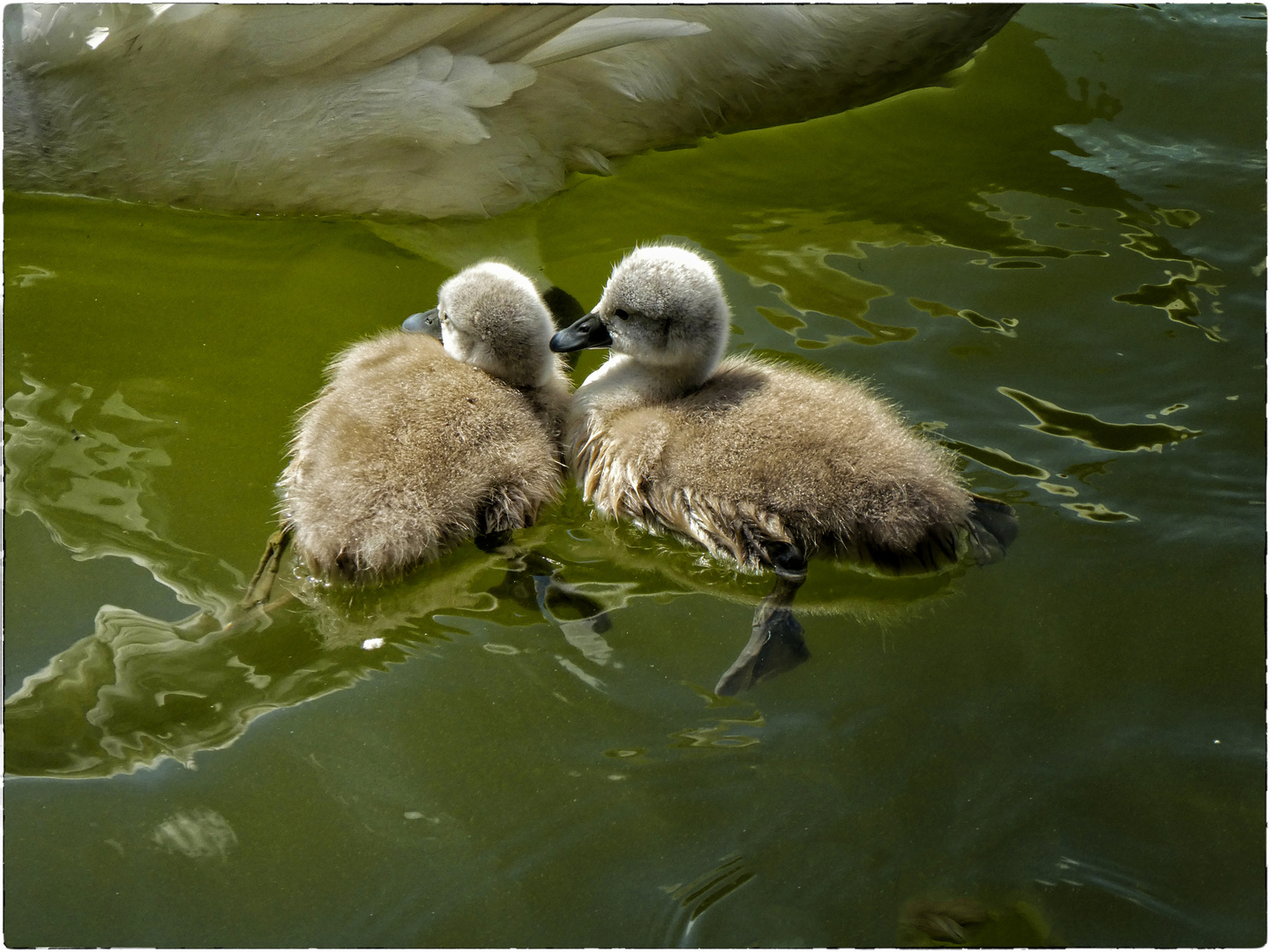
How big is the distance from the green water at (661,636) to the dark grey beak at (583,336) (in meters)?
0.42

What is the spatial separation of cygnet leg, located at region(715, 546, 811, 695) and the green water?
0.11 ft

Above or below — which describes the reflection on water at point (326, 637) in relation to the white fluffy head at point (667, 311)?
below

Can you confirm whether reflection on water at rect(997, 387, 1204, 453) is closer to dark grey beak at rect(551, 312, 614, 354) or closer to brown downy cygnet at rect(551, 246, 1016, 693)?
brown downy cygnet at rect(551, 246, 1016, 693)

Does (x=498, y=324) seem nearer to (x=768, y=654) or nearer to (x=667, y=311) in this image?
(x=667, y=311)

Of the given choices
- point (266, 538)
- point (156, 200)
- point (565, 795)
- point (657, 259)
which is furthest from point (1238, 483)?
point (156, 200)

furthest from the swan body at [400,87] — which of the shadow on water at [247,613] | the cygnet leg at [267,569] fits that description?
the cygnet leg at [267,569]

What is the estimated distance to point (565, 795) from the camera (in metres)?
2.17

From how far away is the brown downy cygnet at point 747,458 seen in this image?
2469mm

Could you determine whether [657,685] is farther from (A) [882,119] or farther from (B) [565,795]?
(A) [882,119]

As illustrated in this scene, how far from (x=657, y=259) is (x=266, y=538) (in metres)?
1.09

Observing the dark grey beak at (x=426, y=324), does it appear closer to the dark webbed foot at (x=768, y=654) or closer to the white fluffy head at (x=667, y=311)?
the white fluffy head at (x=667, y=311)

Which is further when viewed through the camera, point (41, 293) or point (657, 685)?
point (41, 293)

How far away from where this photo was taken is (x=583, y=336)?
2.87m

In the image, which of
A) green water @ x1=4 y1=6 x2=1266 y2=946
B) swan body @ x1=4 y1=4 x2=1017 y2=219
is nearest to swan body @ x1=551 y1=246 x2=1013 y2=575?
green water @ x1=4 y1=6 x2=1266 y2=946
